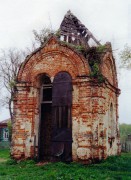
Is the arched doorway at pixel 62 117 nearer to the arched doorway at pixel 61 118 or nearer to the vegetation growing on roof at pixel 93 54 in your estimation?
the arched doorway at pixel 61 118

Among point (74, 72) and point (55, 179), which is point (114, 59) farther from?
point (55, 179)

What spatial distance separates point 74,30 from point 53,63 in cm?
386

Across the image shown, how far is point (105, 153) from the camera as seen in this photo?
516 inches

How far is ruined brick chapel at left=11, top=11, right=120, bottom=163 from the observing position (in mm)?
12852

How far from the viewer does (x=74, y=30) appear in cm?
1717

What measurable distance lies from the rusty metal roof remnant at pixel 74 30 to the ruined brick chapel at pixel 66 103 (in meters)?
1.77

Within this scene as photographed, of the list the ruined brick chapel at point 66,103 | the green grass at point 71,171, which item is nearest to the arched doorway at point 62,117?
the ruined brick chapel at point 66,103

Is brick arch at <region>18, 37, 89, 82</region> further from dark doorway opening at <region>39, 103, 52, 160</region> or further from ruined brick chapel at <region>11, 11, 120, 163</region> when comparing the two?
dark doorway opening at <region>39, 103, 52, 160</region>

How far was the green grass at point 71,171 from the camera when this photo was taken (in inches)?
373

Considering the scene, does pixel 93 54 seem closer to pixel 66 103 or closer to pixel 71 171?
pixel 66 103

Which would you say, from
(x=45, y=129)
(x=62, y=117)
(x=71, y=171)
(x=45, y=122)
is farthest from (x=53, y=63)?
(x=71, y=171)

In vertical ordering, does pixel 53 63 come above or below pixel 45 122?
above

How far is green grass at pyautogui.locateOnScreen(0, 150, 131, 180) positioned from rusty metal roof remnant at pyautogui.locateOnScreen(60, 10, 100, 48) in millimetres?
7247

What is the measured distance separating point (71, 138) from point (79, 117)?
3.40 ft
